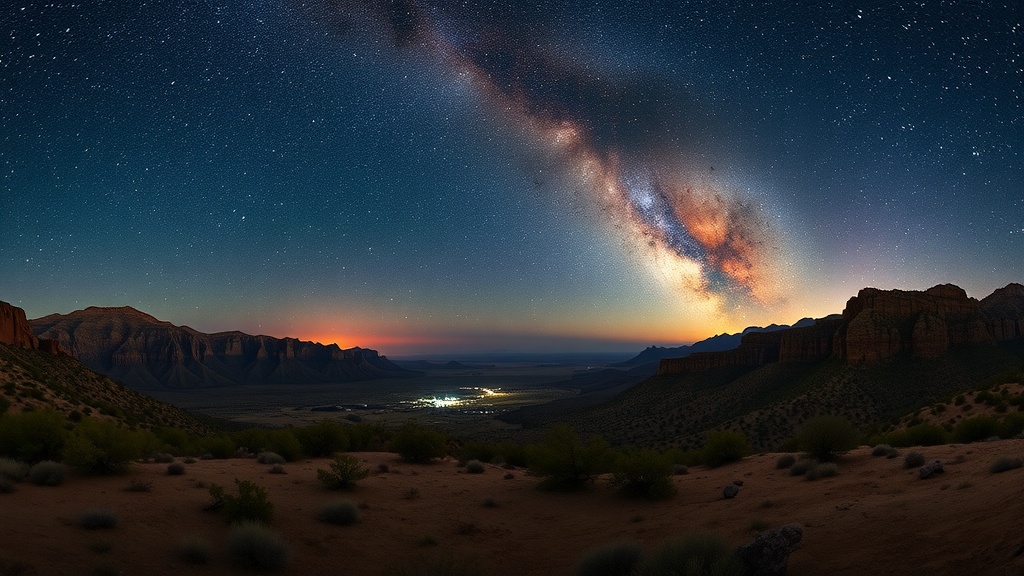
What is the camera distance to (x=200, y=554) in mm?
11750

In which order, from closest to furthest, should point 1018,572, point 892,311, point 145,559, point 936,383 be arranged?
point 1018,572
point 145,559
point 936,383
point 892,311

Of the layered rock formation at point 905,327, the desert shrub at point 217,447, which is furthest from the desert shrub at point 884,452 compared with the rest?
the layered rock formation at point 905,327

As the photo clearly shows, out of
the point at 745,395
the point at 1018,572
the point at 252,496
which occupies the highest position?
the point at 1018,572

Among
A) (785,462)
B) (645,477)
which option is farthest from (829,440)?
(645,477)

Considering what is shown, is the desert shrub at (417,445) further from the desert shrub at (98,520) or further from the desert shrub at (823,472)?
the desert shrub at (823,472)

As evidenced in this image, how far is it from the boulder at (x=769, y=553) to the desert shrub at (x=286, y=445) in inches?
883

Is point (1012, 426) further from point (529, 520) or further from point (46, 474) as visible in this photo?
point (46, 474)

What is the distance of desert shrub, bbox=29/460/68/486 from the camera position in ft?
49.0

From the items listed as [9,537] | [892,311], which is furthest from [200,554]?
[892,311]

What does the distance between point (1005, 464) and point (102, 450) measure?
27357 millimetres

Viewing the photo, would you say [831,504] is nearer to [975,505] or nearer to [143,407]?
[975,505]

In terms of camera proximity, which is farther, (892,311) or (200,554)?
(892,311)

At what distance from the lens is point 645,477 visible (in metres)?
19.6

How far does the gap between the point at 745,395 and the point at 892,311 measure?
2408cm
